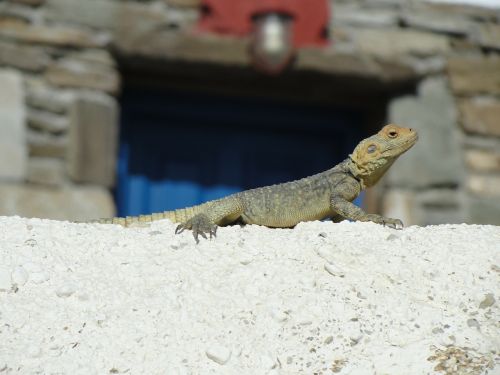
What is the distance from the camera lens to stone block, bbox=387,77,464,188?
6.66 m

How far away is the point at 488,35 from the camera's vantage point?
6.98 metres

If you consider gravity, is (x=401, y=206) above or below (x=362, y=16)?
below

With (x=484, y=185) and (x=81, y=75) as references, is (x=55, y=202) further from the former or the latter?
(x=484, y=185)

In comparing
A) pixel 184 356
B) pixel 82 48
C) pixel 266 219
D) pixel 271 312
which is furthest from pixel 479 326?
pixel 82 48

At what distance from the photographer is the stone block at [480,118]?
6.82 meters

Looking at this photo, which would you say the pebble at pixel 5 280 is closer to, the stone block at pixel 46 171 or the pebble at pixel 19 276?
the pebble at pixel 19 276

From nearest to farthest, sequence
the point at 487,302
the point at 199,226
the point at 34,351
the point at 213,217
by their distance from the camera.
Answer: the point at 34,351
the point at 487,302
the point at 199,226
the point at 213,217

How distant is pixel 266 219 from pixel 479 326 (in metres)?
1.33

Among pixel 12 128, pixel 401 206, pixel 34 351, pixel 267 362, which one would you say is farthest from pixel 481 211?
pixel 34 351

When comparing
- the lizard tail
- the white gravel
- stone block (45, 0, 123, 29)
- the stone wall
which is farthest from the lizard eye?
stone block (45, 0, 123, 29)

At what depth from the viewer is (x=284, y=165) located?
7109 mm

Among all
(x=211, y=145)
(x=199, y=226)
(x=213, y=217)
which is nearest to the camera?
(x=199, y=226)

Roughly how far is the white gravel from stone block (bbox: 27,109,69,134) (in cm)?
269

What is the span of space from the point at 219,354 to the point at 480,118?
4.58 metres
